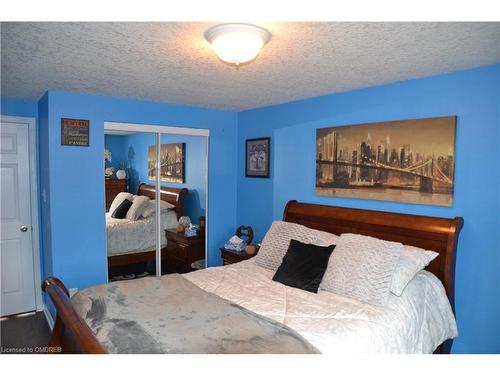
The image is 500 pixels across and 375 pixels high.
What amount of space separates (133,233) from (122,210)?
289mm

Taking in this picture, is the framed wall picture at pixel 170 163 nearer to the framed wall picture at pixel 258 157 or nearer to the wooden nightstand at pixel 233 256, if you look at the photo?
the framed wall picture at pixel 258 157

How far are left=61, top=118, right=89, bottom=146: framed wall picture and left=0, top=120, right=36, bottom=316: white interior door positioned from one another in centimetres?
76

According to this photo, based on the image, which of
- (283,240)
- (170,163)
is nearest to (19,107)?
(170,163)

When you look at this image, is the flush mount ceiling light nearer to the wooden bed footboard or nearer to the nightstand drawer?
the wooden bed footboard

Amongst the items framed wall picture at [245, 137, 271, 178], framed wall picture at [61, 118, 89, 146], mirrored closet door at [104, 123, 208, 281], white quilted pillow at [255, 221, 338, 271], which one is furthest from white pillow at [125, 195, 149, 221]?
white quilted pillow at [255, 221, 338, 271]

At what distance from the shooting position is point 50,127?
3010 mm

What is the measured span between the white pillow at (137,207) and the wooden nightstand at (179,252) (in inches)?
15.2

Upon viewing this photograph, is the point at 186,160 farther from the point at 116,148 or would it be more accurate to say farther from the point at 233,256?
the point at 233,256

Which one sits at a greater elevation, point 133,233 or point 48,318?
point 133,233

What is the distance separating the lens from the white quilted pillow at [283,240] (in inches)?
108

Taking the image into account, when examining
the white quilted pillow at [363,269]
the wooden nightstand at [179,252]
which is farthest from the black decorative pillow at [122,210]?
the white quilted pillow at [363,269]

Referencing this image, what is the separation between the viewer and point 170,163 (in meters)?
3.75
